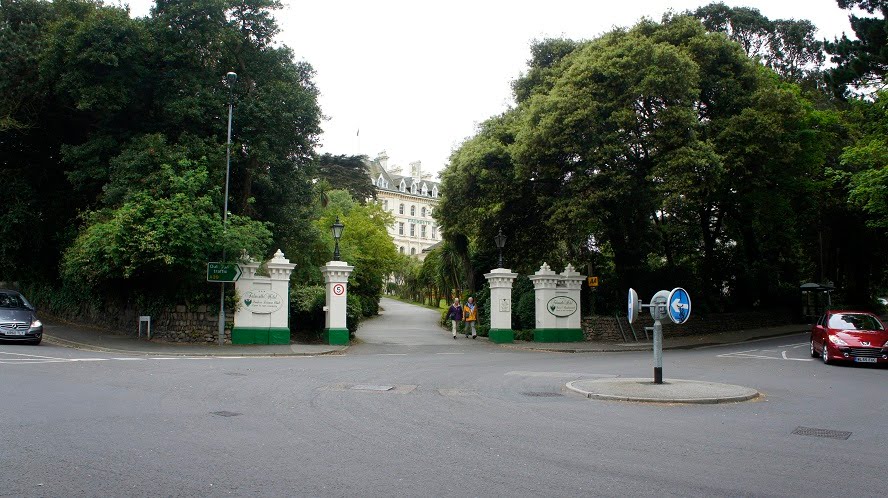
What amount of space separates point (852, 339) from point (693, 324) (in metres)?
13.3

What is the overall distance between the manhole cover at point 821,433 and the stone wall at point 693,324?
1914cm

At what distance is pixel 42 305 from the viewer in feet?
102

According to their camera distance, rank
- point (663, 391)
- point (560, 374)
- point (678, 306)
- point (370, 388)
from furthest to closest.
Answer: point (560, 374)
point (678, 306)
point (370, 388)
point (663, 391)

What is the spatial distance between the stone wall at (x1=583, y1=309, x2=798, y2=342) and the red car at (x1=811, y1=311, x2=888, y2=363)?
28.3 ft

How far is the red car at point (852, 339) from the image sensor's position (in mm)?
18109

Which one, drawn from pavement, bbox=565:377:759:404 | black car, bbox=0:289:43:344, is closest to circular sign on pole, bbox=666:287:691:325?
pavement, bbox=565:377:759:404

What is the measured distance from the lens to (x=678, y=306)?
42.5 feet

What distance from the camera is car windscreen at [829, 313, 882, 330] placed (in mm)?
19297

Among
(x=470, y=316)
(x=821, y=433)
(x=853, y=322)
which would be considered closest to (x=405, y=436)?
(x=821, y=433)

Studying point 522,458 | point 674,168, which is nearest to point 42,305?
point 674,168

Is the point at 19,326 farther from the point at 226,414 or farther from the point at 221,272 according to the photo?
the point at 226,414

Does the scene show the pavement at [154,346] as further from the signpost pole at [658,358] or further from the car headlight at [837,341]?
the car headlight at [837,341]

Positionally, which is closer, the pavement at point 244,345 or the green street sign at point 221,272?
the pavement at point 244,345

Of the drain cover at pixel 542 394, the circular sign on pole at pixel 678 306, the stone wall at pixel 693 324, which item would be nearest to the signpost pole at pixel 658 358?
the circular sign on pole at pixel 678 306
